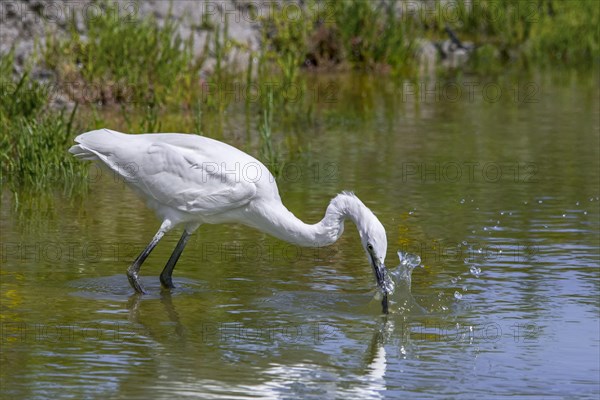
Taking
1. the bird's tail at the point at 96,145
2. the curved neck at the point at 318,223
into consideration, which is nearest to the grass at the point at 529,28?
the bird's tail at the point at 96,145

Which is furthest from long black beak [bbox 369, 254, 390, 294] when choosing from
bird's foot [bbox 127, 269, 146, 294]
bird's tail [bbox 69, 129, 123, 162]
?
bird's tail [bbox 69, 129, 123, 162]

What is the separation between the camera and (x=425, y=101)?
16750 millimetres

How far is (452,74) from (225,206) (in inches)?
486

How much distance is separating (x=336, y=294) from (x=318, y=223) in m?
0.49

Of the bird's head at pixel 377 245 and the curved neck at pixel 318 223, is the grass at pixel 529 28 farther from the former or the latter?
the bird's head at pixel 377 245

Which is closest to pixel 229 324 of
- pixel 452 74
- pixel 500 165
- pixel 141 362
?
pixel 141 362

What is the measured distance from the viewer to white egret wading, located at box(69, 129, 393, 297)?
780 cm

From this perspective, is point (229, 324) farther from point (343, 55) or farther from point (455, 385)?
point (343, 55)

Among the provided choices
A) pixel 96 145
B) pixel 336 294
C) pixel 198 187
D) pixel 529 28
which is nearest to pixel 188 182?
pixel 198 187

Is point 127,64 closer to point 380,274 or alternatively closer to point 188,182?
point 188,182

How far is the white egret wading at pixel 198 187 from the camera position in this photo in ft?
25.6

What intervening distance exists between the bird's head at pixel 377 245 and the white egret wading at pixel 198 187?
9cm

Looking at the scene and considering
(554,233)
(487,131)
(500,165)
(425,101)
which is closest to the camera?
(554,233)

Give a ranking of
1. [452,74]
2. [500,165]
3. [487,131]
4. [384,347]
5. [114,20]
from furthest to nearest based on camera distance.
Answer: [452,74], [114,20], [487,131], [500,165], [384,347]
